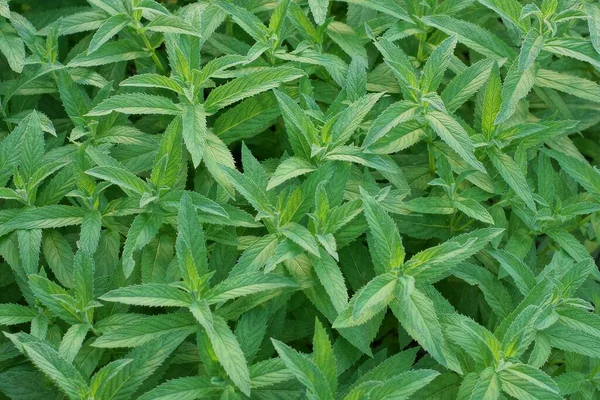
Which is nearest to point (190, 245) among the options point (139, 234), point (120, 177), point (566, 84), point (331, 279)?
point (139, 234)

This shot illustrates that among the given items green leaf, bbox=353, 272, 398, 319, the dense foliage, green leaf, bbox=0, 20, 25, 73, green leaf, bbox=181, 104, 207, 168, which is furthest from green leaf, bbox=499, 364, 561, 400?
green leaf, bbox=0, 20, 25, 73

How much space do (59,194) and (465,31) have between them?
133 cm

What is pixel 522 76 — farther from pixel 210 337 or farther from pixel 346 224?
pixel 210 337

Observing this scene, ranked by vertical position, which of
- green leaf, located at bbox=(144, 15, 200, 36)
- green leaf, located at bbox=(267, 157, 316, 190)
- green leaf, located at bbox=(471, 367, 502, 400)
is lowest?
green leaf, located at bbox=(471, 367, 502, 400)

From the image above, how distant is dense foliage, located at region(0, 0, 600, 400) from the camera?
1.89 m

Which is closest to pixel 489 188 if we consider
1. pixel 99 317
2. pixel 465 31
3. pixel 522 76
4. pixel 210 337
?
pixel 522 76

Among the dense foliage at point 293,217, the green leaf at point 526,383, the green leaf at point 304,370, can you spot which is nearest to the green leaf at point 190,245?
the dense foliage at point 293,217

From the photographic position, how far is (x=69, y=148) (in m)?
2.31

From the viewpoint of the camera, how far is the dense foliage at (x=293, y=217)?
1.89 metres

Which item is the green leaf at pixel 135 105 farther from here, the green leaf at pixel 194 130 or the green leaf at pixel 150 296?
the green leaf at pixel 150 296

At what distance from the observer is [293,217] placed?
2068 mm

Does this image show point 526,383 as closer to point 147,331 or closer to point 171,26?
point 147,331

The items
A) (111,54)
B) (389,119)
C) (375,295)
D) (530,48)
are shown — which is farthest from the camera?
(111,54)

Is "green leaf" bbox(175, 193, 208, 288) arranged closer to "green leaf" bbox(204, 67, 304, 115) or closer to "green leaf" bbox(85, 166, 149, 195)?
"green leaf" bbox(85, 166, 149, 195)
